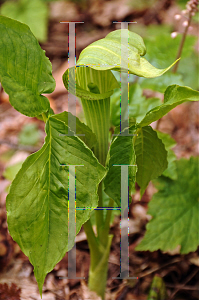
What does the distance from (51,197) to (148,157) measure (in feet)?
1.29

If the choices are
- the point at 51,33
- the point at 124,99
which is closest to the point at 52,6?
the point at 51,33

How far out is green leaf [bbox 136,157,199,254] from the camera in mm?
1366

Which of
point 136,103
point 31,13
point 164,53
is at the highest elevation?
point 31,13

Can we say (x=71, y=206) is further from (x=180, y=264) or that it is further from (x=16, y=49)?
(x=180, y=264)

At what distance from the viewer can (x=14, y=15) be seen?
3.31m

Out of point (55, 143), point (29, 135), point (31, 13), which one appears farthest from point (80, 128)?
point (31, 13)

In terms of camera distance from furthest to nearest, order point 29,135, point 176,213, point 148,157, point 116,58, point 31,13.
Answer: point 31,13
point 29,135
point 176,213
point 148,157
point 116,58

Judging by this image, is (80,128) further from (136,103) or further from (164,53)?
(164,53)

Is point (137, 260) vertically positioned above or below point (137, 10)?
below

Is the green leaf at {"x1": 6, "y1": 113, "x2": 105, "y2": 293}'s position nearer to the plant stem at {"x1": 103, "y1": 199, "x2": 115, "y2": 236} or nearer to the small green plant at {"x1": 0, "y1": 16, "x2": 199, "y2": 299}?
the small green plant at {"x1": 0, "y1": 16, "x2": 199, "y2": 299}

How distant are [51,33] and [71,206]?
10.0ft

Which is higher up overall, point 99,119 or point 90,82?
point 90,82

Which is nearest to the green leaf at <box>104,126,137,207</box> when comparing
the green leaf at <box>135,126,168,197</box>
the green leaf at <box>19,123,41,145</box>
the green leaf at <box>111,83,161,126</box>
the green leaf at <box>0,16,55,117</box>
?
the green leaf at <box>135,126,168,197</box>

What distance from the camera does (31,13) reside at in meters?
3.25
